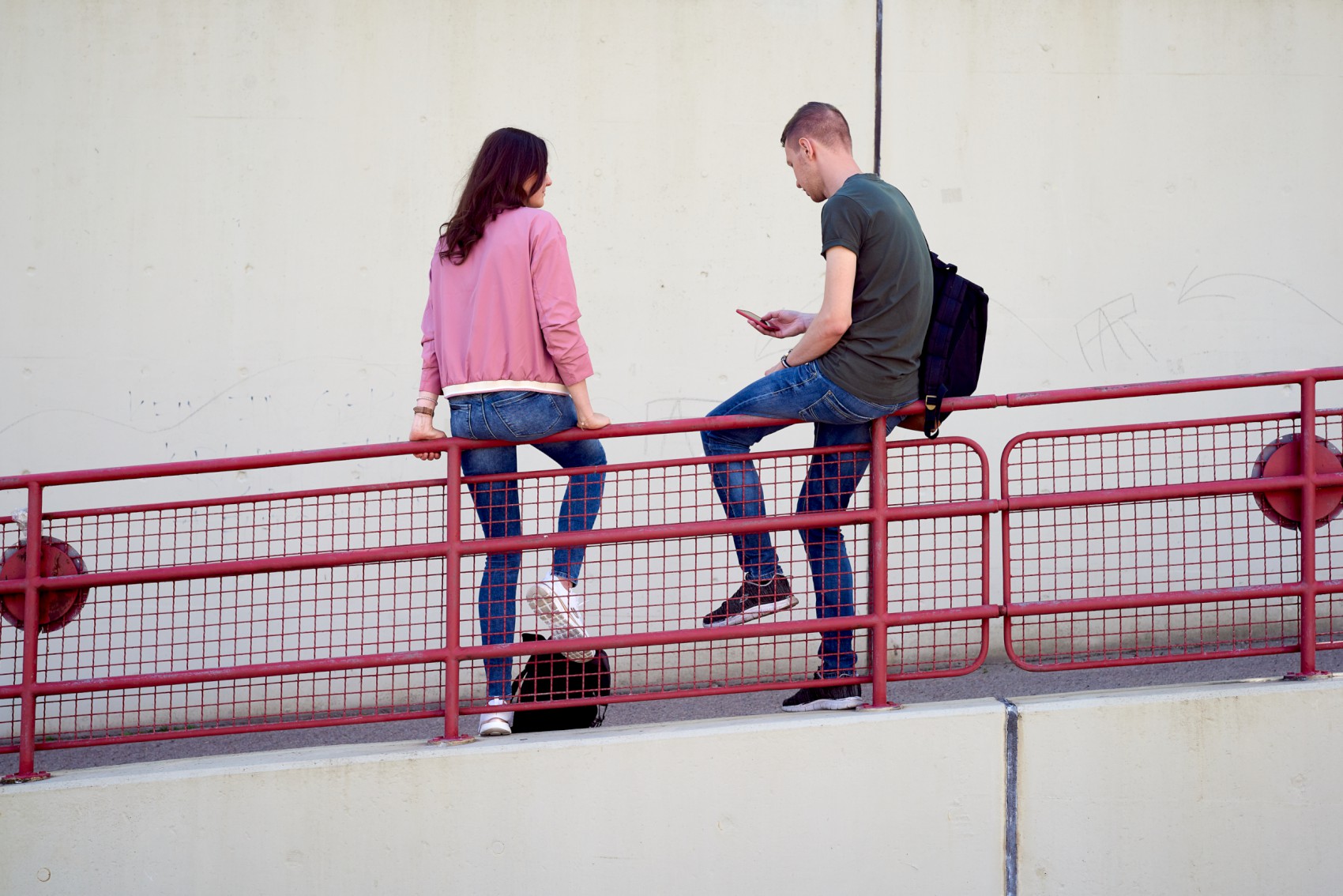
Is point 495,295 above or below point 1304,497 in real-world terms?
above

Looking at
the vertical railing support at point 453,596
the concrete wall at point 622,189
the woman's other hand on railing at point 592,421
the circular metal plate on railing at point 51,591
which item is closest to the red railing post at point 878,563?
the woman's other hand on railing at point 592,421

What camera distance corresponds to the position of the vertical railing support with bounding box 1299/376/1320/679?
350cm

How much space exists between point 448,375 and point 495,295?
29cm

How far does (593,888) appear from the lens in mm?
3332

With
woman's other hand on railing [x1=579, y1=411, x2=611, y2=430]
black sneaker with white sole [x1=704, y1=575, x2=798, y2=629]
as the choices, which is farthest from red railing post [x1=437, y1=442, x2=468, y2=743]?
black sneaker with white sole [x1=704, y1=575, x2=798, y2=629]

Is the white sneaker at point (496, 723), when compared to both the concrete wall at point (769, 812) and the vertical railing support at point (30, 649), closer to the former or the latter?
the concrete wall at point (769, 812)

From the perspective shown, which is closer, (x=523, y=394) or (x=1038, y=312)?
(x=523, y=394)

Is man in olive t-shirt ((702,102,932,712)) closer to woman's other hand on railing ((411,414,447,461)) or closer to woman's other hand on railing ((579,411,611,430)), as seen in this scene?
woman's other hand on railing ((579,411,611,430))

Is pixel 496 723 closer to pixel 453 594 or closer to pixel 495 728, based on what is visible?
pixel 495 728

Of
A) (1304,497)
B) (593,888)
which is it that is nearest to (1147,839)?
(1304,497)

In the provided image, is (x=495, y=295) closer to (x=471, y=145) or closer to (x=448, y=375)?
(x=448, y=375)

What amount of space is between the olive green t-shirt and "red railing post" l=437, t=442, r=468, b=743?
1.18m

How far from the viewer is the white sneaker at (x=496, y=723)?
3512 millimetres

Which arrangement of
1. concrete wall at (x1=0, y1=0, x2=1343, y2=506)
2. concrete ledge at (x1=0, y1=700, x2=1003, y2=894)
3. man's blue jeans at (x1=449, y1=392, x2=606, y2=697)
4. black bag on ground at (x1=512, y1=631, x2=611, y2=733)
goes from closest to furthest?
concrete ledge at (x1=0, y1=700, x2=1003, y2=894) < man's blue jeans at (x1=449, y1=392, x2=606, y2=697) < black bag on ground at (x1=512, y1=631, x2=611, y2=733) < concrete wall at (x1=0, y1=0, x2=1343, y2=506)
